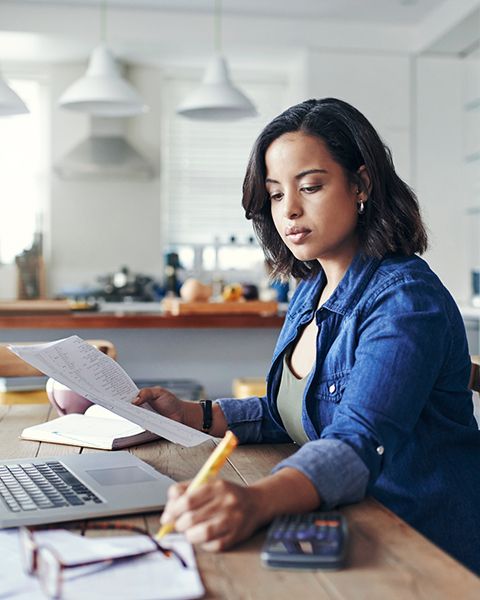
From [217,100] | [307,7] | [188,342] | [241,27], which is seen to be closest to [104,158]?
[241,27]

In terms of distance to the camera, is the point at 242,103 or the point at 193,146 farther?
the point at 193,146

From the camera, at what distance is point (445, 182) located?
619cm

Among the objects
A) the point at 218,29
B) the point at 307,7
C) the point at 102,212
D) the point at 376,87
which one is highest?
the point at 307,7

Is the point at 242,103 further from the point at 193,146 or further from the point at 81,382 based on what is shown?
the point at 81,382

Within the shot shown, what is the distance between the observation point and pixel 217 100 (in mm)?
4414

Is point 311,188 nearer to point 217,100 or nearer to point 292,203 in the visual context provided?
point 292,203

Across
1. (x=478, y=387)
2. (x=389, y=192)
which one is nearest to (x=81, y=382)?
(x=389, y=192)

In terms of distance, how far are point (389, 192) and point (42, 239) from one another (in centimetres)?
534

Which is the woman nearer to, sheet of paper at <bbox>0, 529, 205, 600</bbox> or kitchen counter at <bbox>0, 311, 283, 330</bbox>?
sheet of paper at <bbox>0, 529, 205, 600</bbox>

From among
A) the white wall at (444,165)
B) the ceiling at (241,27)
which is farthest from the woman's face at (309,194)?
the white wall at (444,165)

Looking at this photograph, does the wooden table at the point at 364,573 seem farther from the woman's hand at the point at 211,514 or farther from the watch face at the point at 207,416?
the watch face at the point at 207,416

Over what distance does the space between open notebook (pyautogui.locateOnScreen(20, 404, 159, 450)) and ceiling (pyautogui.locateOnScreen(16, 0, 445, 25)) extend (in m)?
4.52

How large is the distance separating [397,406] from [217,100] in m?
3.54

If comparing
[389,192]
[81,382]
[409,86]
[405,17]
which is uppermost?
[405,17]
